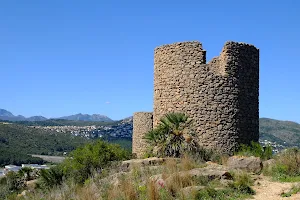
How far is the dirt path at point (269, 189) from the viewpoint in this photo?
909 centimetres

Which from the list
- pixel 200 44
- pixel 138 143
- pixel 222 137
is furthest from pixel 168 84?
pixel 138 143

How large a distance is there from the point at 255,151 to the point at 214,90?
2.89 m

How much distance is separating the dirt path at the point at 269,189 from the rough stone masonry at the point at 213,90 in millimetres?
3981

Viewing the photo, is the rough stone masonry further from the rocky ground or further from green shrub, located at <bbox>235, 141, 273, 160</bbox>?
the rocky ground

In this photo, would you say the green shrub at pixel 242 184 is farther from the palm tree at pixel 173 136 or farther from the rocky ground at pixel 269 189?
the palm tree at pixel 173 136

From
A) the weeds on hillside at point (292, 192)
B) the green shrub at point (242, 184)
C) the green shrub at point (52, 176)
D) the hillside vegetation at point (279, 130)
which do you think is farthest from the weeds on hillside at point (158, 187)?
the hillside vegetation at point (279, 130)

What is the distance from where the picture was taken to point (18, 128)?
108 meters

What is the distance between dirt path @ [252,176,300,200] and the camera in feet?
29.8

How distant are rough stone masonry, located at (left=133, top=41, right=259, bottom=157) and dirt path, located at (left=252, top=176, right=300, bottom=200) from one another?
3.98m

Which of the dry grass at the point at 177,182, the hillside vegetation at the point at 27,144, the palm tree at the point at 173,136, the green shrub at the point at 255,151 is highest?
the palm tree at the point at 173,136

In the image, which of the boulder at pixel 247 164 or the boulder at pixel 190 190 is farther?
the boulder at pixel 247 164

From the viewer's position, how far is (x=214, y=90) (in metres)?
14.9

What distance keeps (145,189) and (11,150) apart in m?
83.6

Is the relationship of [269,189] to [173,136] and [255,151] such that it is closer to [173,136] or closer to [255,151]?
[173,136]
